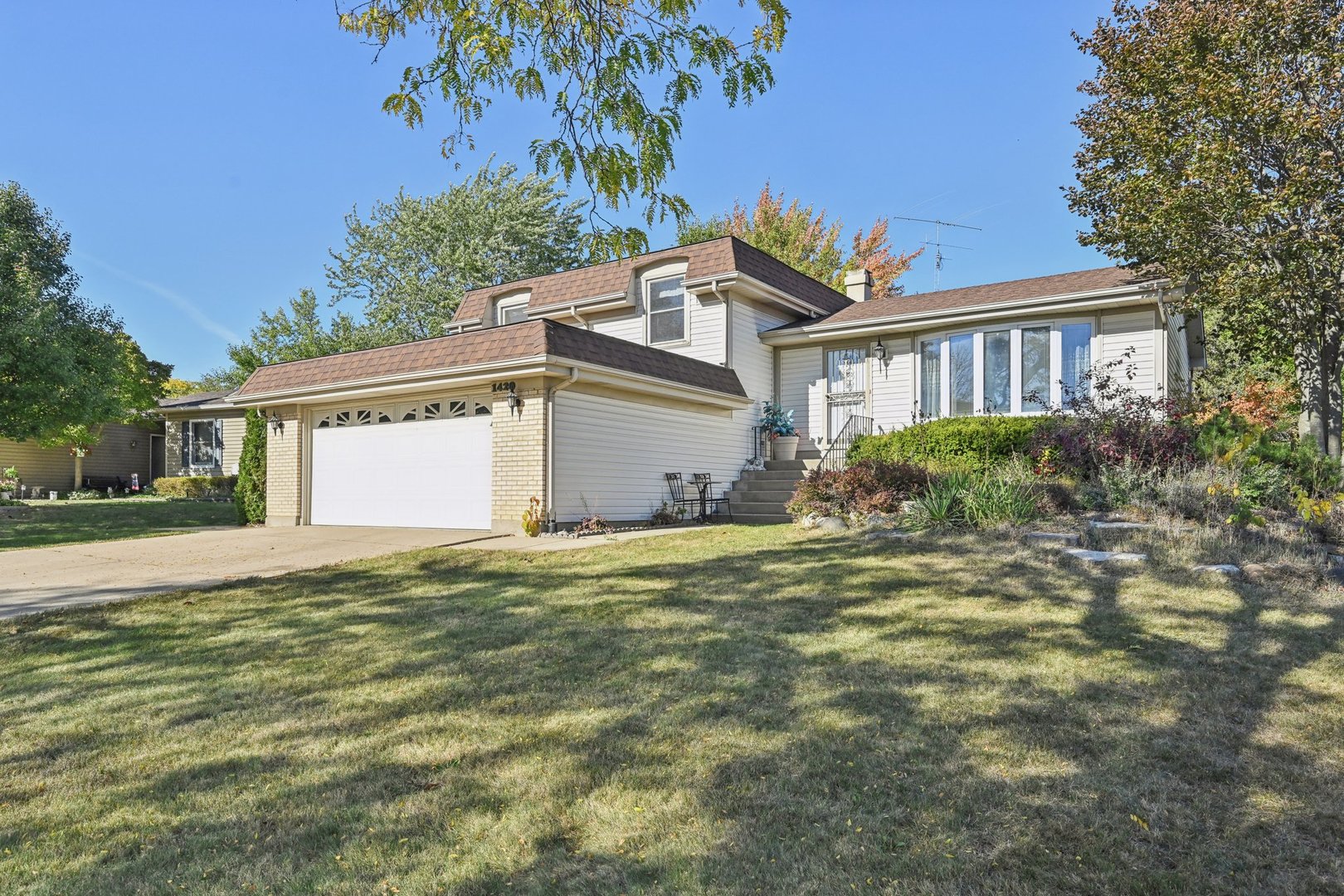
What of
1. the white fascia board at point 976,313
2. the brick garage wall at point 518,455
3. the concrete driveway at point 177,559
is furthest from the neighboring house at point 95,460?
the white fascia board at point 976,313

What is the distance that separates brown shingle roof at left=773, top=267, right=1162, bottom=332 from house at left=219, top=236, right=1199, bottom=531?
0.25 feet

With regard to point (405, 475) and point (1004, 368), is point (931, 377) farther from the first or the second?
point (405, 475)

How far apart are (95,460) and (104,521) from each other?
15992mm

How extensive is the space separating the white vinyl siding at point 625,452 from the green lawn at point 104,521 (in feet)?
24.6

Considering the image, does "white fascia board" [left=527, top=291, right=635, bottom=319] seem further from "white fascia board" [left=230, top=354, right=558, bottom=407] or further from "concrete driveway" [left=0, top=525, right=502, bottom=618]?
"concrete driveway" [left=0, top=525, right=502, bottom=618]

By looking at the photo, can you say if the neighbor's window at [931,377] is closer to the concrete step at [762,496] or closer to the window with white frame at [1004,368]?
the window with white frame at [1004,368]

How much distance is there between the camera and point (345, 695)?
4.25m

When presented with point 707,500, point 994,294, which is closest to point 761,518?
point 707,500

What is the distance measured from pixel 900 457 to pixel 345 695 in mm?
10329

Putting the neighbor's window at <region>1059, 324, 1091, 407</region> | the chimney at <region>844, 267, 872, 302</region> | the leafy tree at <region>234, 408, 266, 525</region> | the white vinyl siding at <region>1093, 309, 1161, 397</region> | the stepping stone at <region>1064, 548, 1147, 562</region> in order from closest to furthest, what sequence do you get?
1. the stepping stone at <region>1064, 548, 1147, 562</region>
2. the white vinyl siding at <region>1093, 309, 1161, 397</region>
3. the neighbor's window at <region>1059, 324, 1091, 407</region>
4. the leafy tree at <region>234, 408, 266, 525</region>
5. the chimney at <region>844, 267, 872, 302</region>

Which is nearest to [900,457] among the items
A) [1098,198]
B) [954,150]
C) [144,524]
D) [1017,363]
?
[1017,363]

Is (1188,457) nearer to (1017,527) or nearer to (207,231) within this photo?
(1017,527)

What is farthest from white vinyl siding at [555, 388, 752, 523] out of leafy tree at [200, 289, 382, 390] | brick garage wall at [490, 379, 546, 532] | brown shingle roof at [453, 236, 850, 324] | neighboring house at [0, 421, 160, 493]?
neighboring house at [0, 421, 160, 493]

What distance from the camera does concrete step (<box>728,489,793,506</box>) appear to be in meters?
14.0
